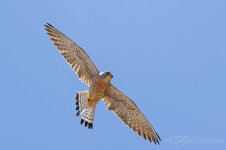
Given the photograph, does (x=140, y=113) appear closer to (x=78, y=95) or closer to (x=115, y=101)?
(x=115, y=101)

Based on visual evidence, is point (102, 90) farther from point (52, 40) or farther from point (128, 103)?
point (52, 40)

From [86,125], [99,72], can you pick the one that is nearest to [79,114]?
[86,125]

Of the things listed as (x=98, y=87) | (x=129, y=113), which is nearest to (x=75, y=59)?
(x=98, y=87)

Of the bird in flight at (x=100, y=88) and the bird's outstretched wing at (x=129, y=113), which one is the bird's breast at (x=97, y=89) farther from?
the bird's outstretched wing at (x=129, y=113)

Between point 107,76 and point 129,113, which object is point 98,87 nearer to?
point 107,76

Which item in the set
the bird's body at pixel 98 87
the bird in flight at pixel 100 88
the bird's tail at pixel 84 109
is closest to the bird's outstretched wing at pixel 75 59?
the bird in flight at pixel 100 88

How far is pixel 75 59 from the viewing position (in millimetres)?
15398

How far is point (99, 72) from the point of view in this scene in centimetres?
1538

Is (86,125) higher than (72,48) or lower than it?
lower

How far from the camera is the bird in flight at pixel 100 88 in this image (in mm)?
15055

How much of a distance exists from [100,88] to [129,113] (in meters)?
1.17

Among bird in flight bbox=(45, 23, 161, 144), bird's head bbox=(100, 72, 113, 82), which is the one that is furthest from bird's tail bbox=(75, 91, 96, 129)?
bird's head bbox=(100, 72, 113, 82)

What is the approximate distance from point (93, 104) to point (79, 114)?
49 cm

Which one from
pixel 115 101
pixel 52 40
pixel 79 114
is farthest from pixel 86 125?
pixel 52 40
